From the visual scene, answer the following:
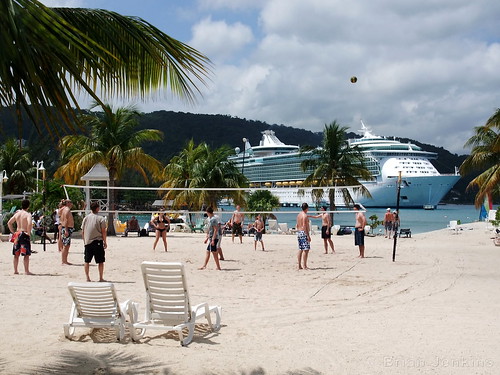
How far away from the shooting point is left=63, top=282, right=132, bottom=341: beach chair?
536 centimetres

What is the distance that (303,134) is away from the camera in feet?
589

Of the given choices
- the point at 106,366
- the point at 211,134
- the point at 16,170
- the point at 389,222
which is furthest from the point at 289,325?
the point at 211,134

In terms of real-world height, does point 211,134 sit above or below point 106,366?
above

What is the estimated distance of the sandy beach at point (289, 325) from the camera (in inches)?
185

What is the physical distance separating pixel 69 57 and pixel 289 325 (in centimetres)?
→ 412

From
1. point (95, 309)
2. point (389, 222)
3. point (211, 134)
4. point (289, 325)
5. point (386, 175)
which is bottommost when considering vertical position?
point (289, 325)

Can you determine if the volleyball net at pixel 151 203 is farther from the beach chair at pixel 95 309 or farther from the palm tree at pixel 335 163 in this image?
the beach chair at pixel 95 309

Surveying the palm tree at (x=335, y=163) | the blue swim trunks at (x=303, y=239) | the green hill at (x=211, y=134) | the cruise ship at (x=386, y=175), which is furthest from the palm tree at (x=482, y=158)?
the green hill at (x=211, y=134)

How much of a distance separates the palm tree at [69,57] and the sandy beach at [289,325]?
7.23ft

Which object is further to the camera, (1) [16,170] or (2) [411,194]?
(2) [411,194]

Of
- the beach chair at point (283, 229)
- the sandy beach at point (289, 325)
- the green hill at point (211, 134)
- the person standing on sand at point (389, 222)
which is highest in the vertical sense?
the green hill at point (211, 134)

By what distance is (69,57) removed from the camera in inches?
119

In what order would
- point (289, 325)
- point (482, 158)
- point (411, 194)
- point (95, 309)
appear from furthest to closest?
1. point (411, 194)
2. point (482, 158)
3. point (289, 325)
4. point (95, 309)

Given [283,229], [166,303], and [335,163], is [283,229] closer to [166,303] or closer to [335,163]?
[335,163]
